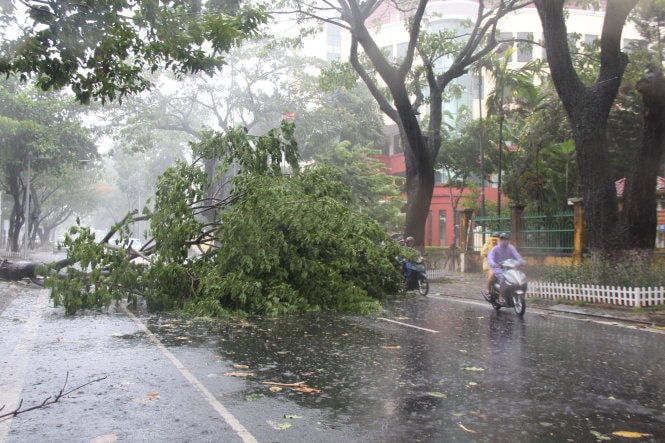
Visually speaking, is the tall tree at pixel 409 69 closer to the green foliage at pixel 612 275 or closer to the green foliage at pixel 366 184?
the green foliage at pixel 612 275

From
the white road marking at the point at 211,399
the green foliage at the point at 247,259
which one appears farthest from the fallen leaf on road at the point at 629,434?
the green foliage at the point at 247,259

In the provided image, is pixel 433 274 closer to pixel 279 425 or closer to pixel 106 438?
pixel 279 425

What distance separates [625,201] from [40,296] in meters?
15.4

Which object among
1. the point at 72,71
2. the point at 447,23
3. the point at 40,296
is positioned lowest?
the point at 40,296

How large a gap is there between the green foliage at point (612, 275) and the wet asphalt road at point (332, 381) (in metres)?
2.78

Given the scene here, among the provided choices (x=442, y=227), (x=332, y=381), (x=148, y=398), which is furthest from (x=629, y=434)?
(x=442, y=227)

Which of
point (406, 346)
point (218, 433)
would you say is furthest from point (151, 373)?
point (406, 346)

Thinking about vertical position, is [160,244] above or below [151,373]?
above

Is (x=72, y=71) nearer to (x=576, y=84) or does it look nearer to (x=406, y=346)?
(x=406, y=346)

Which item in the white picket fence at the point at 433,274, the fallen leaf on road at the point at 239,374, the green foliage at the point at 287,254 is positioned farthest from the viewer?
the white picket fence at the point at 433,274

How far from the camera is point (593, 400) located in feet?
18.6

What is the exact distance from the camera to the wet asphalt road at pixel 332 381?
4777 mm

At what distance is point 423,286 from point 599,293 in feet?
15.8

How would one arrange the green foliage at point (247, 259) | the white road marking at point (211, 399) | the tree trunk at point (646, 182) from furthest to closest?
the tree trunk at point (646, 182) < the green foliage at point (247, 259) < the white road marking at point (211, 399)
